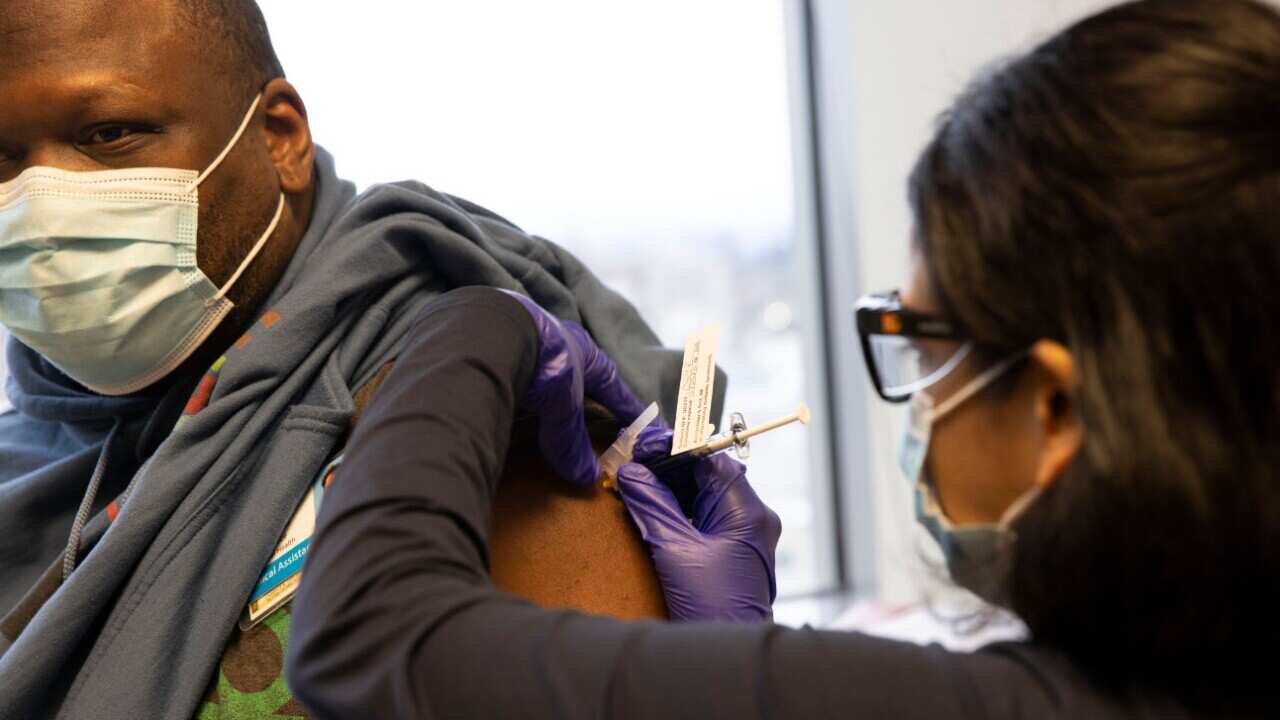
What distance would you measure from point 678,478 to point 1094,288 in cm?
57

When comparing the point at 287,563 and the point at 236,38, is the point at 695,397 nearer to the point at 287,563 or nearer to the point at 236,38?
the point at 287,563

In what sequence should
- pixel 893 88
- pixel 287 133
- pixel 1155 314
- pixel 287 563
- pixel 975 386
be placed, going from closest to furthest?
pixel 1155 314 < pixel 975 386 < pixel 287 563 < pixel 287 133 < pixel 893 88

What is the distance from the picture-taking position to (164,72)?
112 centimetres

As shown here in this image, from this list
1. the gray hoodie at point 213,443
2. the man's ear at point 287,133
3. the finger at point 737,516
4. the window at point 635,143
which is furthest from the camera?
the window at point 635,143

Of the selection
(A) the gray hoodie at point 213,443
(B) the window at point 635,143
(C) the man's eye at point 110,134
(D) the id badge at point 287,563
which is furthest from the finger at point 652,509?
(B) the window at point 635,143

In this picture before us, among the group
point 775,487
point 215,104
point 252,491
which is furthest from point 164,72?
point 775,487

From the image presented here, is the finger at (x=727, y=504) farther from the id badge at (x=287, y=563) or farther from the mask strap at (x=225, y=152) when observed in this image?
the mask strap at (x=225, y=152)

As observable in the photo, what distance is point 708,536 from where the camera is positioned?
3.58 ft

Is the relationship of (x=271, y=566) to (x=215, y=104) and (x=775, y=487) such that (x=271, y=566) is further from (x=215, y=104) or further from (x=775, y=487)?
(x=775, y=487)

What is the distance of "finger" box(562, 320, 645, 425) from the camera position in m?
1.11

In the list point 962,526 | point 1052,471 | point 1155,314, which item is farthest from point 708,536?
point 1155,314

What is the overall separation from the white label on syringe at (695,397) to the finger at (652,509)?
1.9 inches

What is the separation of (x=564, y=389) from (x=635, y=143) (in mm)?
1587

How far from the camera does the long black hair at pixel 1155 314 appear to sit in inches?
25.8
